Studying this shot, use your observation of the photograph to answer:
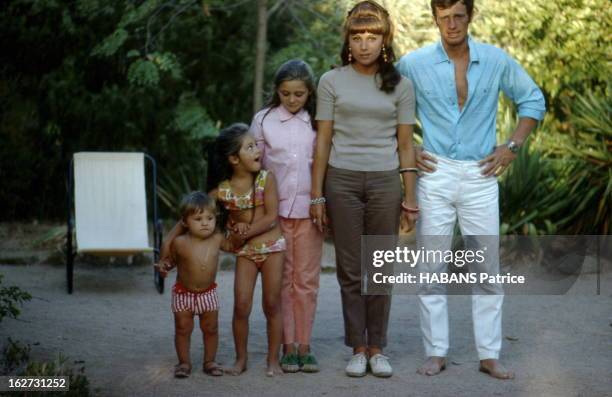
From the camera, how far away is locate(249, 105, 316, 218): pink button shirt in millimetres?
5316

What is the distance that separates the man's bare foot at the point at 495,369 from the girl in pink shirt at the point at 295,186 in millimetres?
871

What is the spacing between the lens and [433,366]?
536 centimetres

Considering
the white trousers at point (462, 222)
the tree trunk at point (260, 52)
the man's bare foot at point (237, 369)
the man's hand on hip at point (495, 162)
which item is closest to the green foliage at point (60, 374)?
the man's bare foot at point (237, 369)

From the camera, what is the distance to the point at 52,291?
26.0 ft

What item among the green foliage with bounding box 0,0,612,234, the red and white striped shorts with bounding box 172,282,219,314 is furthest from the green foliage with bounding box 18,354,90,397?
the green foliage with bounding box 0,0,612,234

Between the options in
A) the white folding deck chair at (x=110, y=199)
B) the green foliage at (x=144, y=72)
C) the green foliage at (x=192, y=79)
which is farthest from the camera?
the green foliage at (x=144, y=72)

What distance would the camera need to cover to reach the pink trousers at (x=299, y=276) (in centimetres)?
536

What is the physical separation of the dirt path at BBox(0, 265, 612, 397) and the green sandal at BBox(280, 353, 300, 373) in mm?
50

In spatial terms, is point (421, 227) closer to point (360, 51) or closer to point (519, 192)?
point (360, 51)

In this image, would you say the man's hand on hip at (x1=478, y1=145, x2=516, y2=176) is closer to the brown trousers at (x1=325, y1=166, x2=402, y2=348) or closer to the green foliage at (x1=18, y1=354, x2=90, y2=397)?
the brown trousers at (x1=325, y1=166, x2=402, y2=348)

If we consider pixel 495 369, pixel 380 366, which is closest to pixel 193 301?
pixel 380 366

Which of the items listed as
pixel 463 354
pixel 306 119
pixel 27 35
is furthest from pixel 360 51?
pixel 27 35

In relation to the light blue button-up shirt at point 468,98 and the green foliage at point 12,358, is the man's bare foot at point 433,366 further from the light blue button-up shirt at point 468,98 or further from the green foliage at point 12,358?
the green foliage at point 12,358

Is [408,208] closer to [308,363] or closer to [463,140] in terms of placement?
[463,140]
